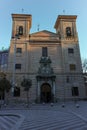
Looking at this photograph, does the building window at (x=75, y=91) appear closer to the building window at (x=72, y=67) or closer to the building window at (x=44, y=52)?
the building window at (x=72, y=67)

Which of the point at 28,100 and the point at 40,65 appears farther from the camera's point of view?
the point at 40,65

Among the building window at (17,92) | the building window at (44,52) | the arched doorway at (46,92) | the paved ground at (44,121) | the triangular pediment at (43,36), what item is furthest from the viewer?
the triangular pediment at (43,36)

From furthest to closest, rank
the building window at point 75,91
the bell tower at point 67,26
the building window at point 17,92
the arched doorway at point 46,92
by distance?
the bell tower at point 67,26 → the arched doorway at point 46,92 → the building window at point 75,91 → the building window at point 17,92

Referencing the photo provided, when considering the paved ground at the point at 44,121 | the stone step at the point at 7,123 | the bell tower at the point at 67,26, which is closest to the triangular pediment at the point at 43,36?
the bell tower at the point at 67,26

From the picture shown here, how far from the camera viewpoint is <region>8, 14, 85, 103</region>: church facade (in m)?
32.9

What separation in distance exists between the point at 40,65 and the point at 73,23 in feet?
38.3

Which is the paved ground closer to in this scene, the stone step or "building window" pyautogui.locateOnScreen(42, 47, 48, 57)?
the stone step

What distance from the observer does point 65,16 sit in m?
38.2

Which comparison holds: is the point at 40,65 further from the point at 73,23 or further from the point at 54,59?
the point at 73,23

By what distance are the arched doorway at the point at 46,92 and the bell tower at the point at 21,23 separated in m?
11.4

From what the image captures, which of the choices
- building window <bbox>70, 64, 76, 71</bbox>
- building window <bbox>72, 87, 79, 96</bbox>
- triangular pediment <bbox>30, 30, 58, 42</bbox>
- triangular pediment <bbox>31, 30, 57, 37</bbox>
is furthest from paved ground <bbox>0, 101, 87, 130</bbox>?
triangular pediment <bbox>31, 30, 57, 37</bbox>

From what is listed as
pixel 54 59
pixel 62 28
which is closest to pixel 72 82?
pixel 54 59

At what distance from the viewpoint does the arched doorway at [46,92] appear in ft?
109

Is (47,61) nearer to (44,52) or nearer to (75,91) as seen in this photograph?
(44,52)
